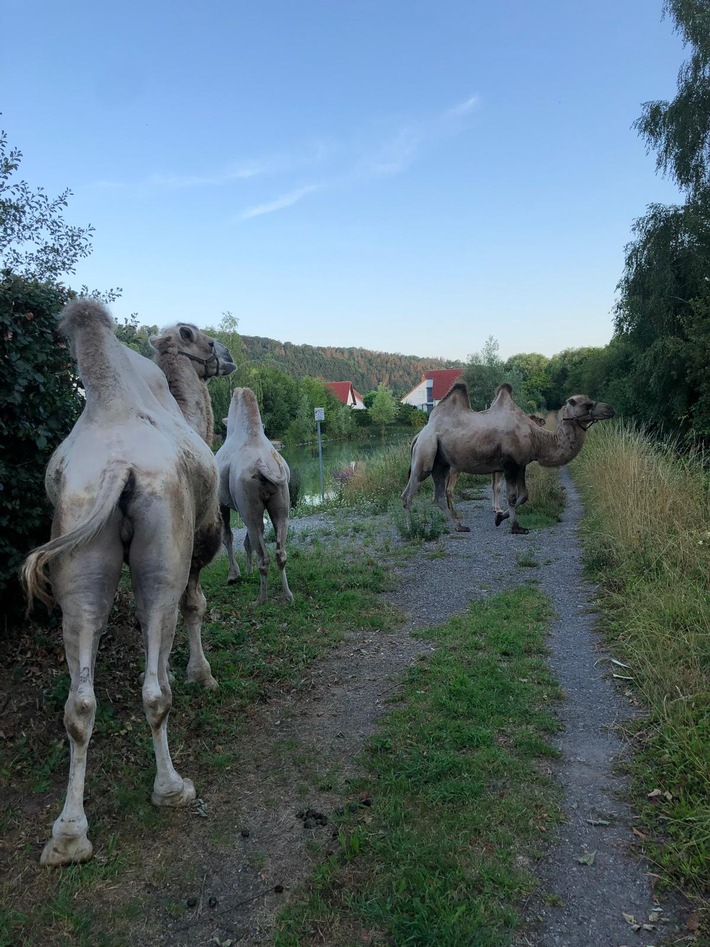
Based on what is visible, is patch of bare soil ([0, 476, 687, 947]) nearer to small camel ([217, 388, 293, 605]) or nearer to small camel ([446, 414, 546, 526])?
small camel ([217, 388, 293, 605])

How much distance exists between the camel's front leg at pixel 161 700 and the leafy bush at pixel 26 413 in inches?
53.8

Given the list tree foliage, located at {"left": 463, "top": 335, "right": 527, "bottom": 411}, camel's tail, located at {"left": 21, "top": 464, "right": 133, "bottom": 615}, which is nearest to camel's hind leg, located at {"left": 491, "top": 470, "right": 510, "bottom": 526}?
camel's tail, located at {"left": 21, "top": 464, "right": 133, "bottom": 615}

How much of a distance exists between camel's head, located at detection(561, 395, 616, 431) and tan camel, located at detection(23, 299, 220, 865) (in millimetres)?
8422

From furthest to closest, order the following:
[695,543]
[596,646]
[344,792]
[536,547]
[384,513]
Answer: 1. [384,513]
2. [536,547]
3. [695,543]
4. [596,646]
5. [344,792]

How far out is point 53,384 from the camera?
13.4 feet

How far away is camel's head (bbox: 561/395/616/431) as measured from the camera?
34.0ft

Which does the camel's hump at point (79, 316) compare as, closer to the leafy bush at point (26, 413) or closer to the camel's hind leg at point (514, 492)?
the leafy bush at point (26, 413)

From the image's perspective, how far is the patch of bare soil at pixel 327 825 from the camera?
7.96ft

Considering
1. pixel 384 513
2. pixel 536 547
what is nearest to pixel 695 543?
pixel 536 547

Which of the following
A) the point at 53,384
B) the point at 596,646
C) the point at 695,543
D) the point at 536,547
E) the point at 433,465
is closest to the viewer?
the point at 53,384

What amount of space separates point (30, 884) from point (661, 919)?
2585 millimetres

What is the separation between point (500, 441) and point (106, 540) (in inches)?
324

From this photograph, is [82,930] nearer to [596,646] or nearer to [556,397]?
[596,646]

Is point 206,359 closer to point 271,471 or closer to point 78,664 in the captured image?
point 271,471
